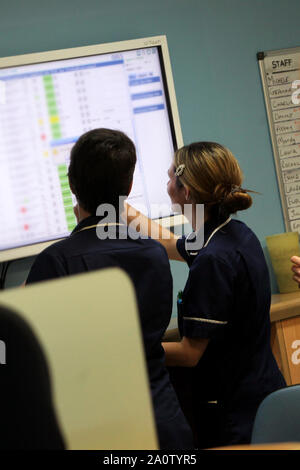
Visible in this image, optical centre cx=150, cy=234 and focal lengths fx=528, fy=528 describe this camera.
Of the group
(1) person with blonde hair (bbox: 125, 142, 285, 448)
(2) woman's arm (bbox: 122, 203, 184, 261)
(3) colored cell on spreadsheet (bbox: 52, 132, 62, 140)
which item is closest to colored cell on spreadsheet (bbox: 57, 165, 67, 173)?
(3) colored cell on spreadsheet (bbox: 52, 132, 62, 140)

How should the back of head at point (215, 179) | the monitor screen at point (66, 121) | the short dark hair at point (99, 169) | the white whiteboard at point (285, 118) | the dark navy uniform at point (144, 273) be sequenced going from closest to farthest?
the dark navy uniform at point (144, 273) < the short dark hair at point (99, 169) < the back of head at point (215, 179) < the monitor screen at point (66, 121) < the white whiteboard at point (285, 118)

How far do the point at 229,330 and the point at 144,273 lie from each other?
608mm

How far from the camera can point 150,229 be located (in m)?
1.89

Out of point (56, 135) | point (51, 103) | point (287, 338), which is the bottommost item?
point (287, 338)

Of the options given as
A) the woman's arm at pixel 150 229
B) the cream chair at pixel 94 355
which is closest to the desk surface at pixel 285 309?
the woman's arm at pixel 150 229

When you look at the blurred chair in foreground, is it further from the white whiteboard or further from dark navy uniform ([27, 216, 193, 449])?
the white whiteboard

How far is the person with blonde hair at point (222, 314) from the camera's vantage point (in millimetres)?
1398

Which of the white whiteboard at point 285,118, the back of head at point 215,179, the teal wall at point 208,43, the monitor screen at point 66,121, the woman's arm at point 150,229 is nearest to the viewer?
the back of head at point 215,179

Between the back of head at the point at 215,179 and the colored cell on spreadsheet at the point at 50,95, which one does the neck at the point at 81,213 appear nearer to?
the back of head at the point at 215,179

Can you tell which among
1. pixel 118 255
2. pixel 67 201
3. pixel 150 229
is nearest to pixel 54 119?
pixel 67 201

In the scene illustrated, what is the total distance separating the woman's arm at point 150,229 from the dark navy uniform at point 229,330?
361 mm

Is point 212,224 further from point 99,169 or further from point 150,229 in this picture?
point 99,169

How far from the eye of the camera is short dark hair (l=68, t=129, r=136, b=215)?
3.25 feet

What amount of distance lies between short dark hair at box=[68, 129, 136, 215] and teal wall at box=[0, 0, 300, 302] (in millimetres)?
1203
